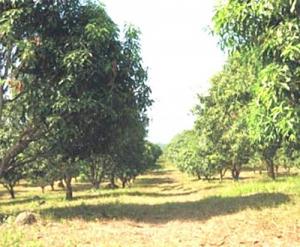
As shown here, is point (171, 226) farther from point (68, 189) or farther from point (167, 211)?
point (68, 189)

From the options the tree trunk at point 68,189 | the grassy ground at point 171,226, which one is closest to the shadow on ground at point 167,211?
the grassy ground at point 171,226

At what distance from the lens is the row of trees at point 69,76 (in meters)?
21.1

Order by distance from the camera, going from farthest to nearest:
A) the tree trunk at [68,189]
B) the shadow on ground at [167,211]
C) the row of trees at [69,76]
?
the tree trunk at [68,189], the shadow on ground at [167,211], the row of trees at [69,76]

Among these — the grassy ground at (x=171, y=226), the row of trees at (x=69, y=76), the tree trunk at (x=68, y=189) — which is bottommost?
the grassy ground at (x=171, y=226)

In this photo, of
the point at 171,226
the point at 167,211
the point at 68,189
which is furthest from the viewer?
the point at 68,189

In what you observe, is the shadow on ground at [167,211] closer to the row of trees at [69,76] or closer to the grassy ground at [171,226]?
the grassy ground at [171,226]

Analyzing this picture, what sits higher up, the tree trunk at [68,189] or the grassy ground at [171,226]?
the tree trunk at [68,189]

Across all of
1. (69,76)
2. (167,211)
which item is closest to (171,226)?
(167,211)

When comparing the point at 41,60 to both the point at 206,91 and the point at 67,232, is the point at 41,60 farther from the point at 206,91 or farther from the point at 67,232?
the point at 206,91

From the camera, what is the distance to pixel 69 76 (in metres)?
20.8

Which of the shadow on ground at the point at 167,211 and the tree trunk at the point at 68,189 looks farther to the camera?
the tree trunk at the point at 68,189

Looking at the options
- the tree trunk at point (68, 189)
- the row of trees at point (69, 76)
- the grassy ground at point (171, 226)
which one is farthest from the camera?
the tree trunk at point (68, 189)

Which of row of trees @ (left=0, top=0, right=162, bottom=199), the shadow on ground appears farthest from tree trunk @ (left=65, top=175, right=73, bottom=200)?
row of trees @ (left=0, top=0, right=162, bottom=199)

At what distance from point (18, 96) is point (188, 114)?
31042 mm
